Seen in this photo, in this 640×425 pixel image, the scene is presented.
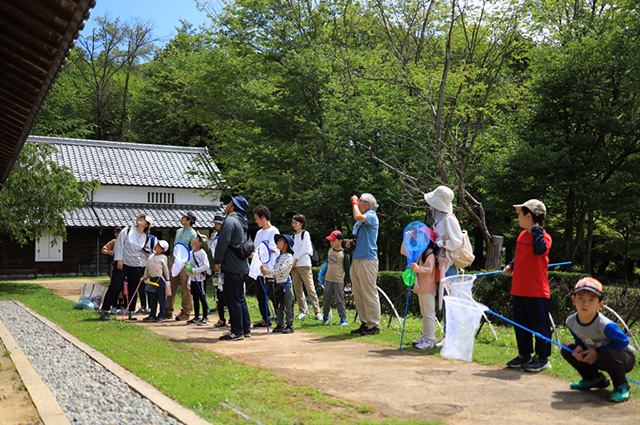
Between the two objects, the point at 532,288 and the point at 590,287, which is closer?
the point at 590,287

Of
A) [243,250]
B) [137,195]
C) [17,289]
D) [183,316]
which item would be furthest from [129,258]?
[137,195]

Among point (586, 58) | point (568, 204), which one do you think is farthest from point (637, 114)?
point (568, 204)

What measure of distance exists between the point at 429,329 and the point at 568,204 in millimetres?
15632

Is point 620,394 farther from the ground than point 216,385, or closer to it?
farther from the ground

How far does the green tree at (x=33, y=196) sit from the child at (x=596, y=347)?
19884 millimetres

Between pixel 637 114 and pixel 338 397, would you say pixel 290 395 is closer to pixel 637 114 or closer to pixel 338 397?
pixel 338 397

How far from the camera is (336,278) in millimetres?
10672

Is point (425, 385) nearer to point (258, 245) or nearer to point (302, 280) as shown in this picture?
point (258, 245)

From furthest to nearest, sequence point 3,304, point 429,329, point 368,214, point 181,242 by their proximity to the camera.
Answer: point 3,304 → point 181,242 → point 368,214 → point 429,329

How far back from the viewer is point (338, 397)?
5266 millimetres

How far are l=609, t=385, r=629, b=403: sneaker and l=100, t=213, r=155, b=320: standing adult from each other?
894 centimetres

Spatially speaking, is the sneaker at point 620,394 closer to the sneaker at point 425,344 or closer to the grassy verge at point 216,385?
the grassy verge at point 216,385

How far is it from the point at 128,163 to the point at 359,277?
91.1 ft

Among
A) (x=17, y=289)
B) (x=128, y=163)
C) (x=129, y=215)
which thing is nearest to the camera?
(x=17, y=289)
